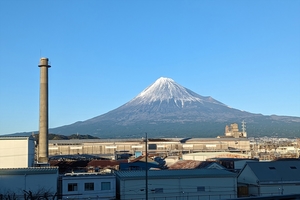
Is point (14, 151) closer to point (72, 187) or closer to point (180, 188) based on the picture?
point (72, 187)

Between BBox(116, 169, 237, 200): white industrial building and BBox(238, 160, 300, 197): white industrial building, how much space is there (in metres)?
1.39

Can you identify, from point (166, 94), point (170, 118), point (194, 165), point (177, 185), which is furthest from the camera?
point (166, 94)

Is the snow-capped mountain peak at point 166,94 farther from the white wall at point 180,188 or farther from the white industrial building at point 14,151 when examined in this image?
the white wall at point 180,188

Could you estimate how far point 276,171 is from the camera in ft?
66.3

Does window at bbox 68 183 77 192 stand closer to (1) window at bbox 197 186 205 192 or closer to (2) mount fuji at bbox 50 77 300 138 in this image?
(1) window at bbox 197 186 205 192

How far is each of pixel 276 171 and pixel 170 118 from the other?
134m

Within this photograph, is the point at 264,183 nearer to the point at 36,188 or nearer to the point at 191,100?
the point at 36,188

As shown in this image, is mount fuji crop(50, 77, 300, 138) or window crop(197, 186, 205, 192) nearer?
window crop(197, 186, 205, 192)

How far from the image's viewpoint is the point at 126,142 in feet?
193

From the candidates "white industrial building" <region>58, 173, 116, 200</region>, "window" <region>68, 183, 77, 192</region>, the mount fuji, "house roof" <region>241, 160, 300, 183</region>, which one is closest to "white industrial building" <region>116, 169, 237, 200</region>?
"white industrial building" <region>58, 173, 116, 200</region>

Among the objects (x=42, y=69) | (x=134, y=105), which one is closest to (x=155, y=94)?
(x=134, y=105)

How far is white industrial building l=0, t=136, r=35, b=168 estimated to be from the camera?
79.5 ft

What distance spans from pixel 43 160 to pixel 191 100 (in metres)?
138

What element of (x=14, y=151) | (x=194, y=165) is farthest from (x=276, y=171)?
(x=14, y=151)
